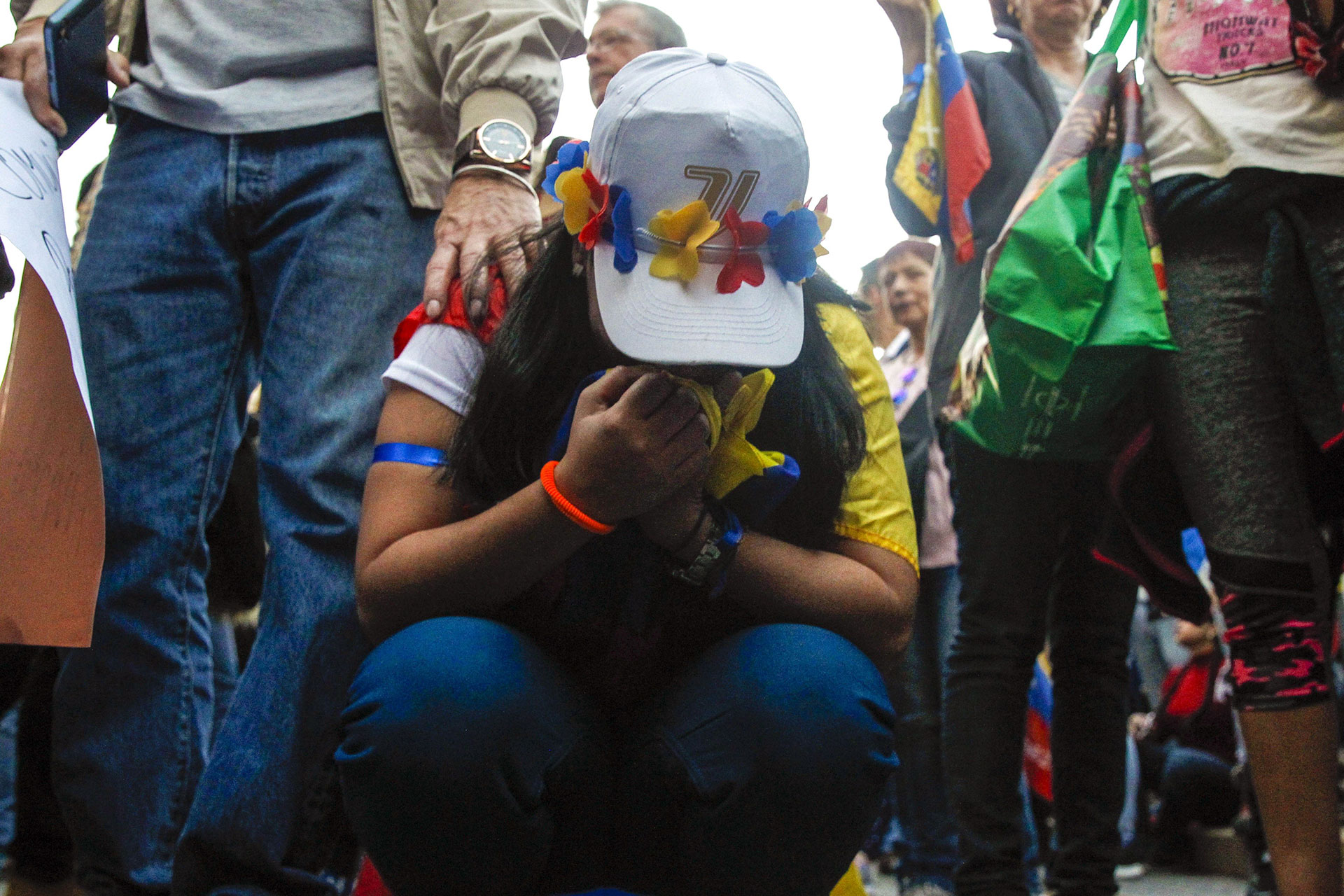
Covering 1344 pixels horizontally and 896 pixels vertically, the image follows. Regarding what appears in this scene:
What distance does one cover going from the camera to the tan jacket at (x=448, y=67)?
140 cm

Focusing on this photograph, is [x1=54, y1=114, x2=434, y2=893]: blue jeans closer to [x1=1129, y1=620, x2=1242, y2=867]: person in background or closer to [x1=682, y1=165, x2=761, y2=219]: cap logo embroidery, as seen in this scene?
[x1=682, y1=165, x2=761, y2=219]: cap logo embroidery

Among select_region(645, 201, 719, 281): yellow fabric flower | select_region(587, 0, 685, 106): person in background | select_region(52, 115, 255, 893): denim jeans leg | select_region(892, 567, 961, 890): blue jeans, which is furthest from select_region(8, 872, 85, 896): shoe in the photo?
select_region(587, 0, 685, 106): person in background

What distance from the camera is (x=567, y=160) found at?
3.59 ft

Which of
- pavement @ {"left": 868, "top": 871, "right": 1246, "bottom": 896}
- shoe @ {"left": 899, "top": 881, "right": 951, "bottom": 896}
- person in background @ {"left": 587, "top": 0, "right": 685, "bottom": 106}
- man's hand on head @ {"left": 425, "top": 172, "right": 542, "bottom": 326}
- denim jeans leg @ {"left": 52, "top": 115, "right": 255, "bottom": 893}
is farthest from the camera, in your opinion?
pavement @ {"left": 868, "top": 871, "right": 1246, "bottom": 896}

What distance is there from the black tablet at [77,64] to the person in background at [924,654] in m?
1.34

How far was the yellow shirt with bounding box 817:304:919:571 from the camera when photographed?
1171 mm

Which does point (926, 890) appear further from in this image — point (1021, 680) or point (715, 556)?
point (715, 556)

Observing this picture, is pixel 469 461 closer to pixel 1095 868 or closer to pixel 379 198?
pixel 379 198

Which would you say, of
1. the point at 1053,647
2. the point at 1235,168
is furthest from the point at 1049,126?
the point at 1053,647

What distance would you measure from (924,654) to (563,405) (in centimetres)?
195

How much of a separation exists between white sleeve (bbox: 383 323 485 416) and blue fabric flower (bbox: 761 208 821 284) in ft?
1.07

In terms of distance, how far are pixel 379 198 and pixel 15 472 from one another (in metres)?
0.51

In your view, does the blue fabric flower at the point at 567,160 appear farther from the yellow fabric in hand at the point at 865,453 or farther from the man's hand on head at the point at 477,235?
the yellow fabric in hand at the point at 865,453

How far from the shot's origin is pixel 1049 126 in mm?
2000
